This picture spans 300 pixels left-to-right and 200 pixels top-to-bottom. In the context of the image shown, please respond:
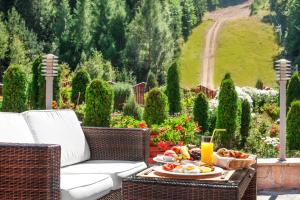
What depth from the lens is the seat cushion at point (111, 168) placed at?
3.73 meters

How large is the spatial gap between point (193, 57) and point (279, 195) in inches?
2005

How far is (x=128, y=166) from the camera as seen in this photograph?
4016mm

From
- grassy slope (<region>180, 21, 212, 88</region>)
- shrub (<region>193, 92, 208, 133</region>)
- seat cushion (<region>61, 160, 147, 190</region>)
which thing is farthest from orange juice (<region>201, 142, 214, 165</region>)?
grassy slope (<region>180, 21, 212, 88</region>)

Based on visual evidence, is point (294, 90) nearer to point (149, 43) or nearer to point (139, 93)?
point (139, 93)

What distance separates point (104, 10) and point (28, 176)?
32508 millimetres

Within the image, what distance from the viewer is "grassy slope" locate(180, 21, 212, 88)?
1948 inches

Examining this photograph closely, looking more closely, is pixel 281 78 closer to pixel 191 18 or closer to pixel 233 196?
pixel 233 196

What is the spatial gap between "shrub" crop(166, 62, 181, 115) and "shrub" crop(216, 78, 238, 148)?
5169mm

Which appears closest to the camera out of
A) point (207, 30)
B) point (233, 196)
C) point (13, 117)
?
point (233, 196)

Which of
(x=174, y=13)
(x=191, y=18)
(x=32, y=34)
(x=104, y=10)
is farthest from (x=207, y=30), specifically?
(x=32, y=34)

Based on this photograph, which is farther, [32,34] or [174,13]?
[174,13]

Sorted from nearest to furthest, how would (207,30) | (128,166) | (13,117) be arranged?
1. (13,117)
2. (128,166)
3. (207,30)

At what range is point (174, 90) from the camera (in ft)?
49.0

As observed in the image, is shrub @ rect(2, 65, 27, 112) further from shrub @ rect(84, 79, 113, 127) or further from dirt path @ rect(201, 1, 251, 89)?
dirt path @ rect(201, 1, 251, 89)
